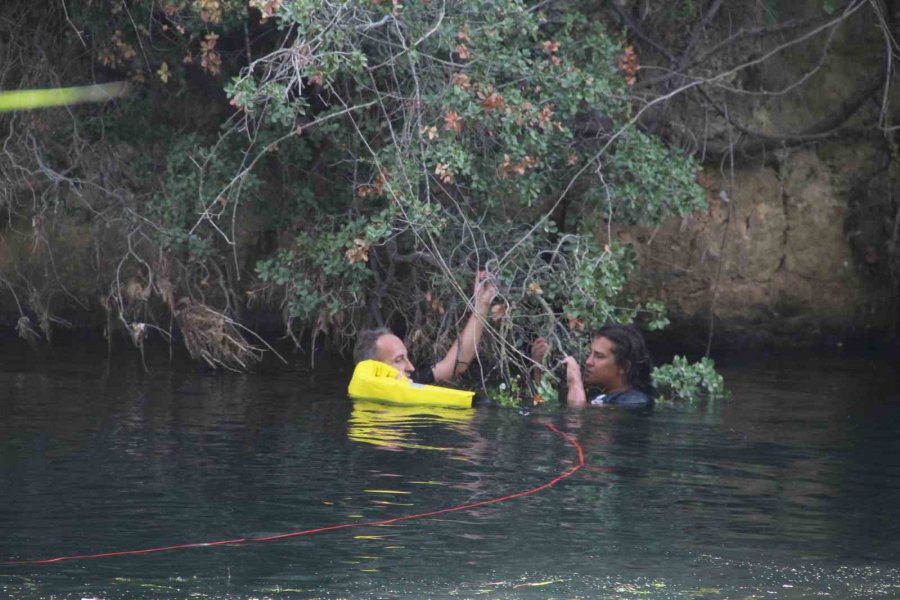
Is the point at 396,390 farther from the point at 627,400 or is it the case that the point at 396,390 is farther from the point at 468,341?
the point at 627,400

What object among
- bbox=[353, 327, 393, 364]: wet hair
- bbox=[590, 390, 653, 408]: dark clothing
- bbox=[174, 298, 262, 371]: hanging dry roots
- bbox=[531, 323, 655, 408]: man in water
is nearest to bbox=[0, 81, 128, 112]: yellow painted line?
bbox=[174, 298, 262, 371]: hanging dry roots

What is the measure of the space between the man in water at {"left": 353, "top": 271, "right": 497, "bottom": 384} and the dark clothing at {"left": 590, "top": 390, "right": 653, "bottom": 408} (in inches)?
43.4

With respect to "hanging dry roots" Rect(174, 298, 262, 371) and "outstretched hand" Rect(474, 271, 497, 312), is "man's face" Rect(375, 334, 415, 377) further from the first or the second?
"hanging dry roots" Rect(174, 298, 262, 371)

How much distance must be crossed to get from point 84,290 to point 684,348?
6381 mm

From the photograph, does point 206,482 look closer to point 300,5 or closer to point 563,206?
point 300,5

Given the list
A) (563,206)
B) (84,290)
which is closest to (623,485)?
(563,206)

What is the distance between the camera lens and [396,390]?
40.1 ft

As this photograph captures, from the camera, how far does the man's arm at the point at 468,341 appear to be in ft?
40.3

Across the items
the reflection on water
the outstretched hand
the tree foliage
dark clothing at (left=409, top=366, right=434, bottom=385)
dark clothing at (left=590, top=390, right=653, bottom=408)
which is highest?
the tree foliage

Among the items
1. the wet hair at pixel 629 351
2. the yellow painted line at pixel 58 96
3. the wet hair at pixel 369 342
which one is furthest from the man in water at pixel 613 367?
the yellow painted line at pixel 58 96

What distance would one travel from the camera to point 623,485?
9195mm

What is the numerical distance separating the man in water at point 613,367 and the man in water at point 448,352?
0.51m

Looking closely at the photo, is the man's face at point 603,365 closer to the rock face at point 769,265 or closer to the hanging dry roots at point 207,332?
the hanging dry roots at point 207,332

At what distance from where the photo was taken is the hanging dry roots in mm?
13562
